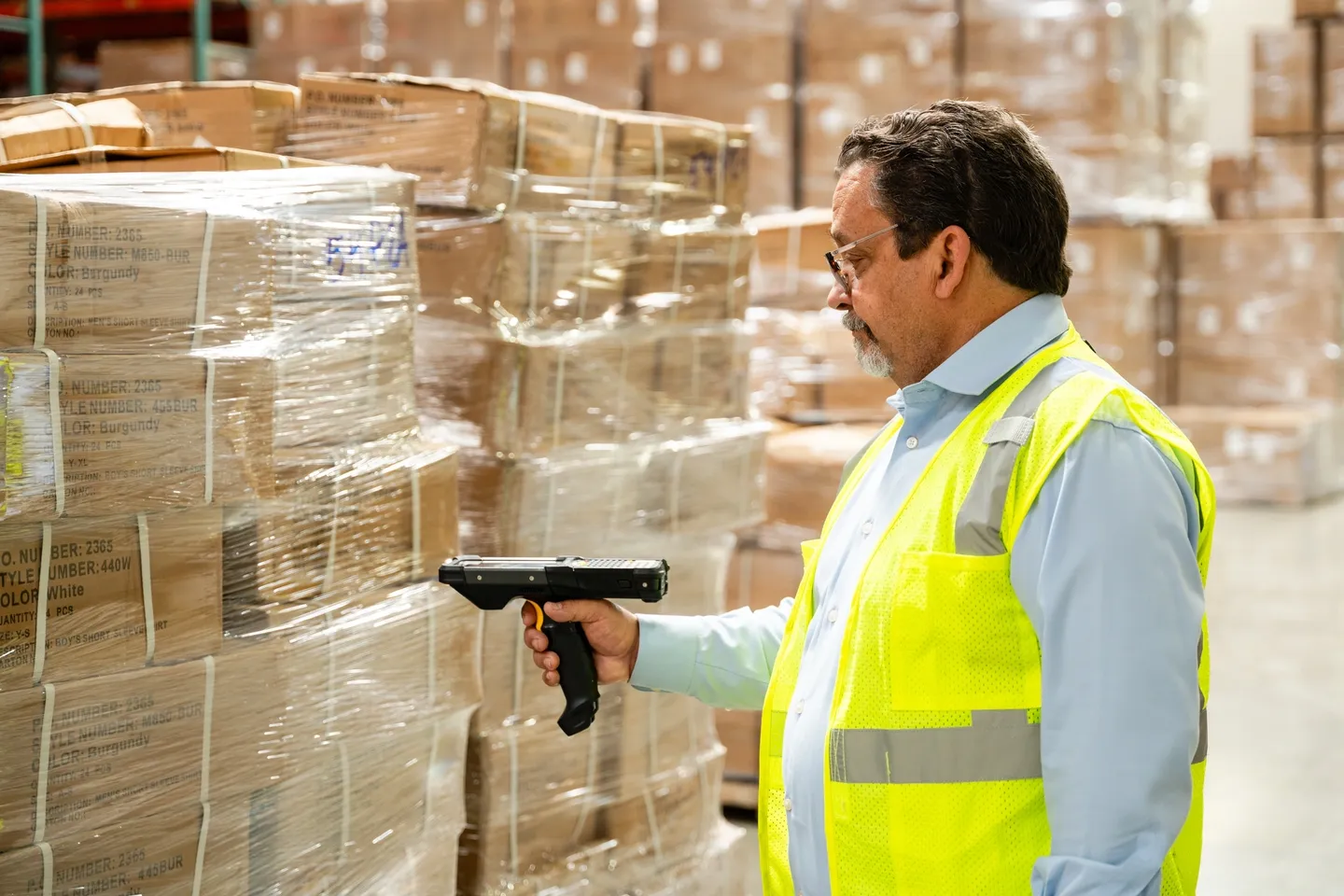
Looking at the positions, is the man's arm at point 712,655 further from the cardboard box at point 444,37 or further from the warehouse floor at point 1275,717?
the cardboard box at point 444,37

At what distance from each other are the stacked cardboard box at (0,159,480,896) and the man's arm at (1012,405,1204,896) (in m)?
1.19

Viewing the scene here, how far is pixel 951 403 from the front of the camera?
5.57 feet

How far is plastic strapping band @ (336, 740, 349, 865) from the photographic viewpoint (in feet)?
7.50

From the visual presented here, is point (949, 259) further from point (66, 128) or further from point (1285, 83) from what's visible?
point (1285, 83)

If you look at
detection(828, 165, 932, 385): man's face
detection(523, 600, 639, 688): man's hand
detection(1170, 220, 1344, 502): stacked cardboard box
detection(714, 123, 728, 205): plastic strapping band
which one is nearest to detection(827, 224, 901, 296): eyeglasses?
detection(828, 165, 932, 385): man's face

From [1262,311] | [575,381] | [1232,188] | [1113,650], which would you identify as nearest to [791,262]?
[575,381]

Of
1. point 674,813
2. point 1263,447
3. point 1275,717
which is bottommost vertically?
point 1275,717

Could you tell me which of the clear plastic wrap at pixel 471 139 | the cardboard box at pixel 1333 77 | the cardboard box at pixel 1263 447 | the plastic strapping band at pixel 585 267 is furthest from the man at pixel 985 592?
the cardboard box at pixel 1333 77

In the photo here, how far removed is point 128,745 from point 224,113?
1322mm

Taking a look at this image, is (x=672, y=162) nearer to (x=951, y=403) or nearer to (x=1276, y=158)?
(x=951, y=403)

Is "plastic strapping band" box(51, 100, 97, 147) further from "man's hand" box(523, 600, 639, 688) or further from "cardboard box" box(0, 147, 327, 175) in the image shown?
"man's hand" box(523, 600, 639, 688)

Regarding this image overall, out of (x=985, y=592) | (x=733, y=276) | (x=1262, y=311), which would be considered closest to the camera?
(x=985, y=592)

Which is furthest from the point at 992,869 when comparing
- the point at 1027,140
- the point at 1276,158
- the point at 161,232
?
the point at 1276,158

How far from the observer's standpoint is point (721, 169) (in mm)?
3326
